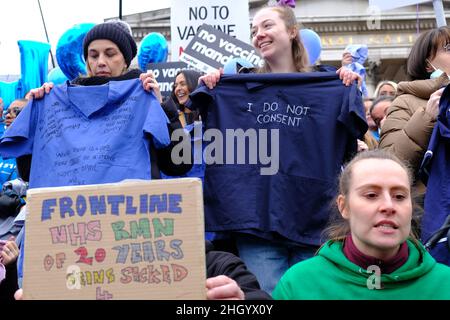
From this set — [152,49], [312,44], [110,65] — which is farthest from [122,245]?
Answer: [152,49]

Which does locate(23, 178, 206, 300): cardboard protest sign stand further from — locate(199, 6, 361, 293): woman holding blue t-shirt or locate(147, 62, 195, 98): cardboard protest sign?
locate(147, 62, 195, 98): cardboard protest sign

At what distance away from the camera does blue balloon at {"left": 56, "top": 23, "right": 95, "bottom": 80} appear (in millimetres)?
6480

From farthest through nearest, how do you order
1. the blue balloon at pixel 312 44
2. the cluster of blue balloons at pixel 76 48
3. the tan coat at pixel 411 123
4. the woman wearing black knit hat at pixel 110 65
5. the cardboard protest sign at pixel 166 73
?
the cardboard protest sign at pixel 166 73 → the cluster of blue balloons at pixel 76 48 → the blue balloon at pixel 312 44 → the woman wearing black knit hat at pixel 110 65 → the tan coat at pixel 411 123

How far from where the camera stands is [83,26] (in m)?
6.50

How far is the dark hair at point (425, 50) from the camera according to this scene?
12.9ft

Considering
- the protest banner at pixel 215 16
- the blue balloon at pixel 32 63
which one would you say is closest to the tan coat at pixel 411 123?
the protest banner at pixel 215 16

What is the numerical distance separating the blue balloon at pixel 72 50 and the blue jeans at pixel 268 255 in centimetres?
339

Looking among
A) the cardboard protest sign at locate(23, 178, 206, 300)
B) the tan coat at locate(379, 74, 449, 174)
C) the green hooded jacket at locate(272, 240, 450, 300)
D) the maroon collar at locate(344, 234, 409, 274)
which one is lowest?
the green hooded jacket at locate(272, 240, 450, 300)

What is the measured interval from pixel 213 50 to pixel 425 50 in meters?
3.05

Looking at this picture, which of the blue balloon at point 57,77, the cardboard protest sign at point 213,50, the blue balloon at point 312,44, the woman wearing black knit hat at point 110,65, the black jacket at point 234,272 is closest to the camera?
the black jacket at point 234,272

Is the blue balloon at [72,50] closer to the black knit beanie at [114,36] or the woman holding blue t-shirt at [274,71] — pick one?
the black knit beanie at [114,36]

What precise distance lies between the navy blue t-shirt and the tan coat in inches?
6.2

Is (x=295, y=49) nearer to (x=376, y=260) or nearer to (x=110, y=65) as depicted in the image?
(x=110, y=65)

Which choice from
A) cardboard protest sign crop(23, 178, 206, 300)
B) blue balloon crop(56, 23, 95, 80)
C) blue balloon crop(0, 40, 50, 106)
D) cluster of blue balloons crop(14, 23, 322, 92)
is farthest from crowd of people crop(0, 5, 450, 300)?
blue balloon crop(0, 40, 50, 106)
